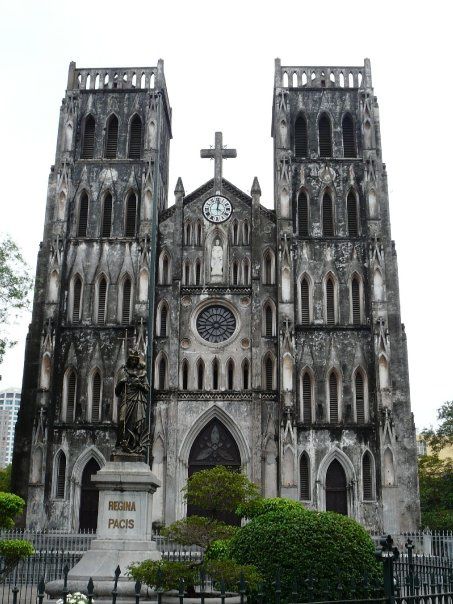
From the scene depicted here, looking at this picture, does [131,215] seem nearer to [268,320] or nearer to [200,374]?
[268,320]

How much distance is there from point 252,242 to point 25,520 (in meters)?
15.7

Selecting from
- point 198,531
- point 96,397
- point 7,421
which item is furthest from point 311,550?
point 7,421

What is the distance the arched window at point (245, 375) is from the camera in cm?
3359

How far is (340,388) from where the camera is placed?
3316 centimetres

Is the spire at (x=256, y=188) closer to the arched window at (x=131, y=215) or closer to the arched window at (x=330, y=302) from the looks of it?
the arched window at (x=330, y=302)

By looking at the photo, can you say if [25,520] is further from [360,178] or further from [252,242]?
[360,178]

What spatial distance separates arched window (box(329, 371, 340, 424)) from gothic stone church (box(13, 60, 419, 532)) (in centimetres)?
6

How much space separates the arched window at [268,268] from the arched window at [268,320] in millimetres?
1176

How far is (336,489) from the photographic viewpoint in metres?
32.4

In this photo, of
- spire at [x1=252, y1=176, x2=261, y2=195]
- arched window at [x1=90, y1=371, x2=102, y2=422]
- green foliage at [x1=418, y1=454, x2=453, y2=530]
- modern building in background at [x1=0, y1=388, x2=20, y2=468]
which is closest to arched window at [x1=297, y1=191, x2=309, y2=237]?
spire at [x1=252, y1=176, x2=261, y2=195]

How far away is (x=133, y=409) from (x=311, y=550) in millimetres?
5082

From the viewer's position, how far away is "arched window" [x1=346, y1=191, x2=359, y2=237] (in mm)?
35844

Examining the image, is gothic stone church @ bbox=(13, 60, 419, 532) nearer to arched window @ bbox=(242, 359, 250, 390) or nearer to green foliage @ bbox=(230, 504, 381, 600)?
arched window @ bbox=(242, 359, 250, 390)

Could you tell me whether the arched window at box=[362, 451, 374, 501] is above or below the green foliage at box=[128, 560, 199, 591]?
above
